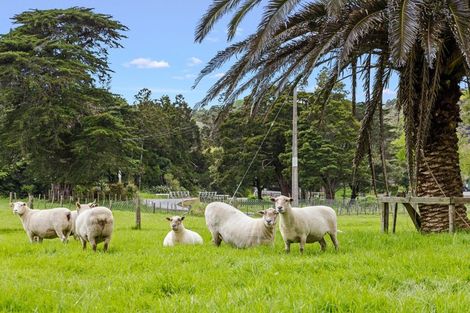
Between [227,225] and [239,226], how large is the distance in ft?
1.11

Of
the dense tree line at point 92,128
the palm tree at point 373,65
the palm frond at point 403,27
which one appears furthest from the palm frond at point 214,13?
the dense tree line at point 92,128

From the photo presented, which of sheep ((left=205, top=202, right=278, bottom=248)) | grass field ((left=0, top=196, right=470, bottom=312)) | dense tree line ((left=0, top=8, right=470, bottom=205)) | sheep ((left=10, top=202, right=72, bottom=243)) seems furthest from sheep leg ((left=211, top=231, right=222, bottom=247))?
dense tree line ((left=0, top=8, right=470, bottom=205))

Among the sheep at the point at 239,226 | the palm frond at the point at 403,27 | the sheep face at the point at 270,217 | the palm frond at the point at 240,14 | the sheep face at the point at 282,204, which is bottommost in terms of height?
the sheep at the point at 239,226

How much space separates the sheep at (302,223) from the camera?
9.16 meters

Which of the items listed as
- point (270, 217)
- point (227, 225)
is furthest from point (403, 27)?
point (227, 225)

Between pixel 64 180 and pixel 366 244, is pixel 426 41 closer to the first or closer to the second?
pixel 366 244

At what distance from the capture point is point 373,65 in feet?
42.6

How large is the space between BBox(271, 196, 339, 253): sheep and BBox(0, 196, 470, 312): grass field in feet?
1.05

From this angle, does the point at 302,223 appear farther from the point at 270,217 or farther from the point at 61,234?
the point at 61,234

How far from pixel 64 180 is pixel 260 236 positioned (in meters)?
36.7

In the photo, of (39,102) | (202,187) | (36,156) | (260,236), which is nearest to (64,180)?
(36,156)

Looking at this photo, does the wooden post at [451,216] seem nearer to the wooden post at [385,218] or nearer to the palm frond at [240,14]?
the wooden post at [385,218]

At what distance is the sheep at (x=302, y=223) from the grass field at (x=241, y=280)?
32 centimetres

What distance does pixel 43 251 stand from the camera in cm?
1005
